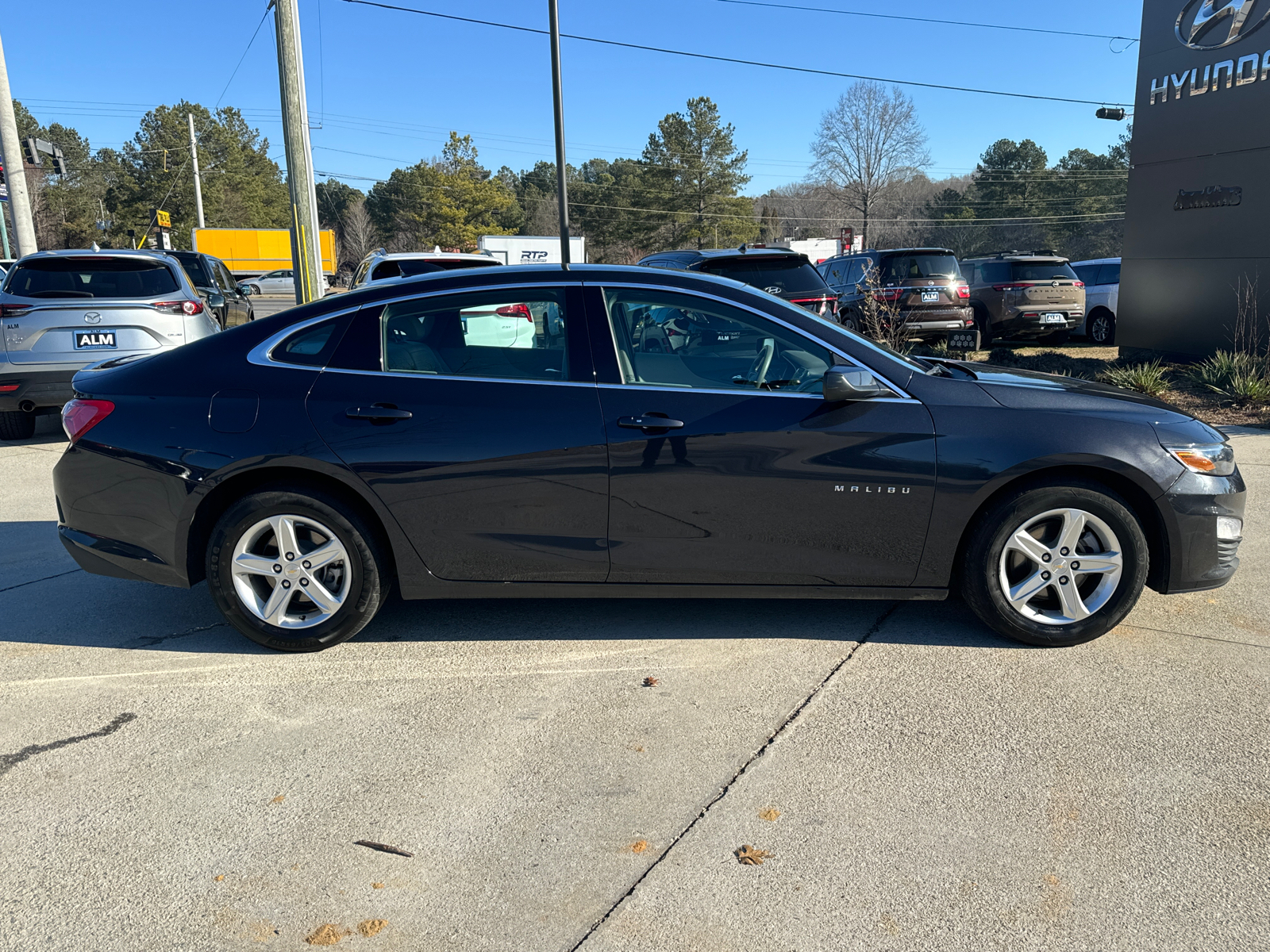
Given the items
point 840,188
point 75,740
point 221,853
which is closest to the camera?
point 221,853

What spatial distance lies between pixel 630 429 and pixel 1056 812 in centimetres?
200


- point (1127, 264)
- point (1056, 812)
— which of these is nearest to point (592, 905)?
point (1056, 812)

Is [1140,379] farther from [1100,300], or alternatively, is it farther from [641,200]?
[641,200]

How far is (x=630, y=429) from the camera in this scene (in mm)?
3824

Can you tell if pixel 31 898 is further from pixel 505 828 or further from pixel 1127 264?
pixel 1127 264

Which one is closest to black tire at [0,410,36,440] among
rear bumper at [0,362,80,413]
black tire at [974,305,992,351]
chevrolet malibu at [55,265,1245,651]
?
rear bumper at [0,362,80,413]

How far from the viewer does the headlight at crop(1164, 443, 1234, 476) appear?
3.93m

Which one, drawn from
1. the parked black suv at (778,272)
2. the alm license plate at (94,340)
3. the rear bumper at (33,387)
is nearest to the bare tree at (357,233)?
the parked black suv at (778,272)

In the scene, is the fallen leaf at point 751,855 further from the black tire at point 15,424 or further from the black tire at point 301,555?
the black tire at point 15,424

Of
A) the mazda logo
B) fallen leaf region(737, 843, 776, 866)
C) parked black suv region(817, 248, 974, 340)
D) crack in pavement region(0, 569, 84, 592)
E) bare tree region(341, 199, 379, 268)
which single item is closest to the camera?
fallen leaf region(737, 843, 776, 866)

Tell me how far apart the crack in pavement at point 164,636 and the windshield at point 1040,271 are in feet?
48.7

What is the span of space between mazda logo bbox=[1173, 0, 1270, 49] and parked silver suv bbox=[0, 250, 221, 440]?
11.9 m

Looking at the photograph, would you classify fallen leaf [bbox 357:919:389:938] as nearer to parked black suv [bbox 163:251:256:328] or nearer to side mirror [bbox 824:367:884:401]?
side mirror [bbox 824:367:884:401]

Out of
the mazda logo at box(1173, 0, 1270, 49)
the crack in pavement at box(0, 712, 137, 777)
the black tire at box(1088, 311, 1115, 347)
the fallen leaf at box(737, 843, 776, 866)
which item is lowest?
the fallen leaf at box(737, 843, 776, 866)
